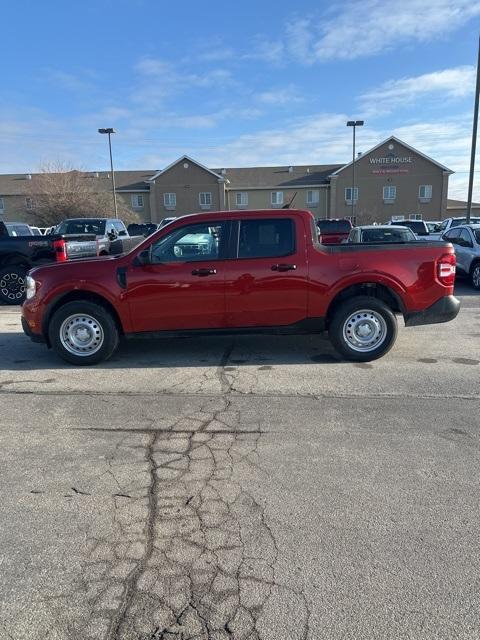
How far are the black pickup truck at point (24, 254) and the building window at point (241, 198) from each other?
47.4 m

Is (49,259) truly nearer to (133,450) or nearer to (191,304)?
(191,304)

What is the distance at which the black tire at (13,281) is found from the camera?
10984 millimetres

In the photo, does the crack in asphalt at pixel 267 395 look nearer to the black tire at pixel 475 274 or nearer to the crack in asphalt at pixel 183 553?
the crack in asphalt at pixel 183 553

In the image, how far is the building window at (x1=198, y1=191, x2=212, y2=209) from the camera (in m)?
56.4

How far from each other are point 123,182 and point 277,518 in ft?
196

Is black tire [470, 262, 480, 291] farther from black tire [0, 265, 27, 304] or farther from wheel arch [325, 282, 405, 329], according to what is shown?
black tire [0, 265, 27, 304]

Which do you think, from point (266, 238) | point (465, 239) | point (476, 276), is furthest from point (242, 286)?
point (465, 239)

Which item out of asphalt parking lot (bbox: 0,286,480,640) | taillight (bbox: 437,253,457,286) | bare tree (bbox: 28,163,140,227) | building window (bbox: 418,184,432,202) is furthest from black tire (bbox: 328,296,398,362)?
building window (bbox: 418,184,432,202)

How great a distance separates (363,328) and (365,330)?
38 mm

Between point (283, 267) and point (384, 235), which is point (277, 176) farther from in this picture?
point (283, 267)

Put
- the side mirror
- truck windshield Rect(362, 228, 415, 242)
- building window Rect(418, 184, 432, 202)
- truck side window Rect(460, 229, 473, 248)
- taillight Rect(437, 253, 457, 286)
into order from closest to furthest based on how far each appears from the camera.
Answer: the side mirror, taillight Rect(437, 253, 457, 286), truck side window Rect(460, 229, 473, 248), truck windshield Rect(362, 228, 415, 242), building window Rect(418, 184, 432, 202)

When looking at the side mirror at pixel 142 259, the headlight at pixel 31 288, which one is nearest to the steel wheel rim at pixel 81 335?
the headlight at pixel 31 288

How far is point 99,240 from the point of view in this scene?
1186 cm

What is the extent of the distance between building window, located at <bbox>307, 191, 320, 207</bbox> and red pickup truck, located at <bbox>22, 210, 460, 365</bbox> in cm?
5150
